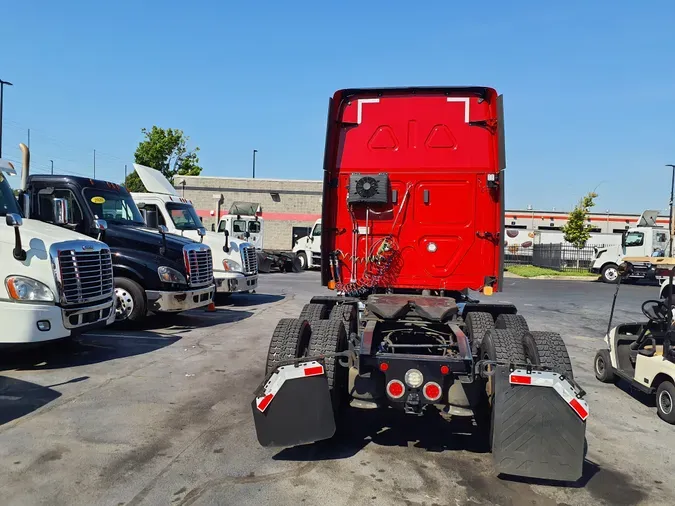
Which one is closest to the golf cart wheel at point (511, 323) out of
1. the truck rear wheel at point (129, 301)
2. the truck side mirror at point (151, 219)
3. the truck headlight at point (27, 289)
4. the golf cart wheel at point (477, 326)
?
the golf cart wheel at point (477, 326)

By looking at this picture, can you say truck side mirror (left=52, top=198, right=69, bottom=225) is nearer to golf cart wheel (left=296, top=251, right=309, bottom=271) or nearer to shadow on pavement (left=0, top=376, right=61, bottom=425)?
shadow on pavement (left=0, top=376, right=61, bottom=425)

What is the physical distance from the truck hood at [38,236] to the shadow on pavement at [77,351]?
1206mm

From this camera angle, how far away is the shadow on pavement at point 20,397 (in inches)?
204

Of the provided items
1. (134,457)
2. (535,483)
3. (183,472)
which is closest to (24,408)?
(134,457)

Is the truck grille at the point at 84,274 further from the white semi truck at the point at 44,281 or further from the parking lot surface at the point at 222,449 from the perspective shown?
the parking lot surface at the point at 222,449

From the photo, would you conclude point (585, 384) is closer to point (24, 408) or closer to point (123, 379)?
point (123, 379)

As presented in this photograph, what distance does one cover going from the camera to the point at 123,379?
650 cm

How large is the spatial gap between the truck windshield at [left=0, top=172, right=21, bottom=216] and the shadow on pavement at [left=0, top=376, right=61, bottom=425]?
2362mm

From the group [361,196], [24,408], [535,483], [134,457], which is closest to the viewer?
[535,483]

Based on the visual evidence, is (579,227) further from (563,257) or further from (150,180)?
(150,180)

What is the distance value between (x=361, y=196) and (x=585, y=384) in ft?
12.2

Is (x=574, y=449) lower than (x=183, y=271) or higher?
lower

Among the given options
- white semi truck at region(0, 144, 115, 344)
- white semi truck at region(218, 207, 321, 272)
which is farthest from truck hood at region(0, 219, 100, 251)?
white semi truck at region(218, 207, 321, 272)

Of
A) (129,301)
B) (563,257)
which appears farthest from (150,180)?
(563,257)
